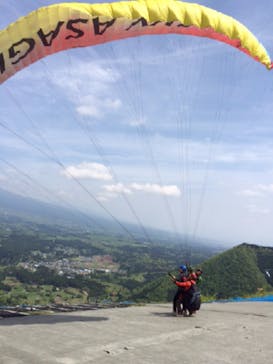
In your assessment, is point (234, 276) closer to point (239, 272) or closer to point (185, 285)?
point (239, 272)

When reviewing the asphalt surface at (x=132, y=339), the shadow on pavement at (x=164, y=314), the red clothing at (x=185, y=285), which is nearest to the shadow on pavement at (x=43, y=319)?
the asphalt surface at (x=132, y=339)

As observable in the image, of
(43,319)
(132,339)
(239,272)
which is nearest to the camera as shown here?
(132,339)

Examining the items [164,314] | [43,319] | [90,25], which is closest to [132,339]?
[43,319]

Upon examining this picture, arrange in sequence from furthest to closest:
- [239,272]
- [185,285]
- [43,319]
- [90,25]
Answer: [239,272] < [185,285] < [43,319] < [90,25]

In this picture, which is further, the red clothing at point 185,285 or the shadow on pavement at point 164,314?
the shadow on pavement at point 164,314

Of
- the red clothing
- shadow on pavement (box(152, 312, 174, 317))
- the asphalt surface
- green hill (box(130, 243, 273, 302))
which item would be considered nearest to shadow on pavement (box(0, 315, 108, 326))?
the asphalt surface

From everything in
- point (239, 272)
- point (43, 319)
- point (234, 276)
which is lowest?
point (43, 319)

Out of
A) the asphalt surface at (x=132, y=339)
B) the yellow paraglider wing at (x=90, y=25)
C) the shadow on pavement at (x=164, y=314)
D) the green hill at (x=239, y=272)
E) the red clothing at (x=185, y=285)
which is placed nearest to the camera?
the asphalt surface at (x=132, y=339)

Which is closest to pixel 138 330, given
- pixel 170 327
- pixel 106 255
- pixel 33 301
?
pixel 170 327

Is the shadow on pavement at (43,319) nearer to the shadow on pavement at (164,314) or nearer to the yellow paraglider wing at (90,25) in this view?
the shadow on pavement at (164,314)
